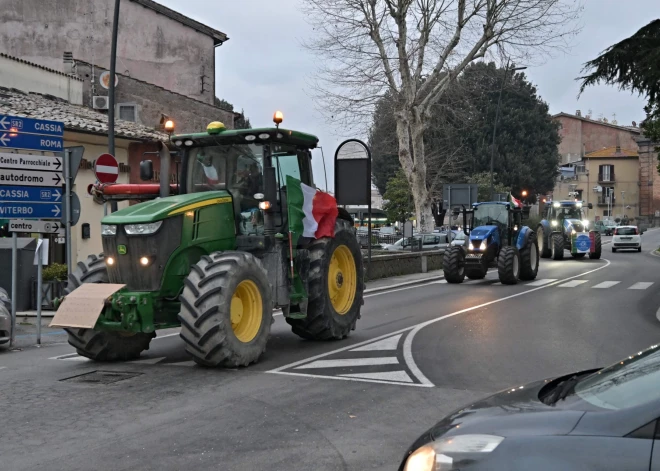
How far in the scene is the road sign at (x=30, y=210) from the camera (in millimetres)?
12102

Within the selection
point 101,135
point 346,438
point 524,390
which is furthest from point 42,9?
point 524,390

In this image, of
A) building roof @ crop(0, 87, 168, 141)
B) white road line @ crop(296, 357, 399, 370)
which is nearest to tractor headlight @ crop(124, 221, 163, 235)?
white road line @ crop(296, 357, 399, 370)

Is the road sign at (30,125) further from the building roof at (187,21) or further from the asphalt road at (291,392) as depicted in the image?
the building roof at (187,21)

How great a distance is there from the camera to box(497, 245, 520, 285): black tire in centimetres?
2300

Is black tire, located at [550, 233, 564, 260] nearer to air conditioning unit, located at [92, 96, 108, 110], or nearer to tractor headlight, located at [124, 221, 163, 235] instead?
air conditioning unit, located at [92, 96, 108, 110]

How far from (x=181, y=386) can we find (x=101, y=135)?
52.3 ft

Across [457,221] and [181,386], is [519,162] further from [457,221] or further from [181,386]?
[181,386]

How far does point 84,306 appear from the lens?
356 inches

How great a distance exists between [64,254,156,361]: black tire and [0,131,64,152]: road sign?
10.6ft

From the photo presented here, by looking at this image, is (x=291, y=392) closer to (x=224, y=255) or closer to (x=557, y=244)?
(x=224, y=255)

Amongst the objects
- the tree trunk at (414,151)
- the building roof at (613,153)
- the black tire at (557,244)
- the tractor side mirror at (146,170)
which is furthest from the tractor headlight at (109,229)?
the building roof at (613,153)

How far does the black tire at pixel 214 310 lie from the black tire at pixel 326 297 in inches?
66.1

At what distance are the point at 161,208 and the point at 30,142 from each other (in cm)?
423

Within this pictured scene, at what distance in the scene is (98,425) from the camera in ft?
21.9
